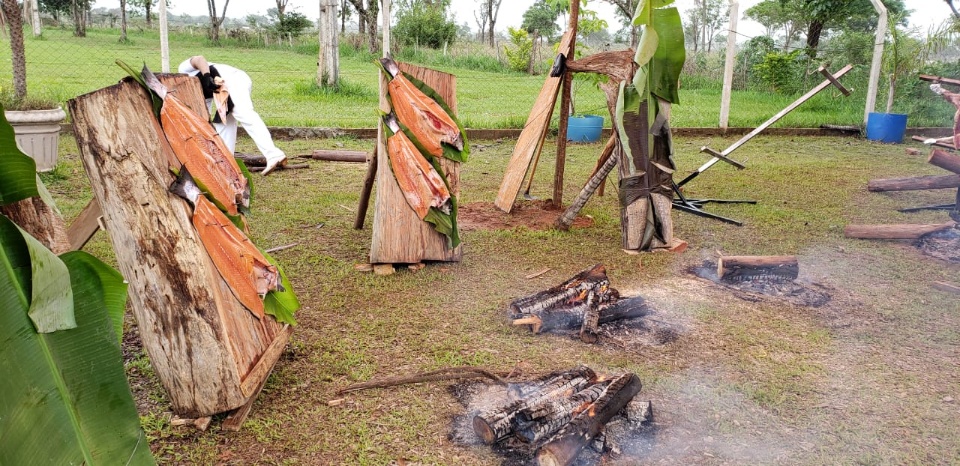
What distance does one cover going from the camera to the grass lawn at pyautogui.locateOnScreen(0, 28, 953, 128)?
1182 cm

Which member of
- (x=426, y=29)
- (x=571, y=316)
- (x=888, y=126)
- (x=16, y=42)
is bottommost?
(x=571, y=316)

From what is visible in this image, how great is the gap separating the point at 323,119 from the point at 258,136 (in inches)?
123

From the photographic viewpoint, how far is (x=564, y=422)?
2.84m

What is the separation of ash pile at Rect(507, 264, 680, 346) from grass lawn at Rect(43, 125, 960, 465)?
0.10 meters

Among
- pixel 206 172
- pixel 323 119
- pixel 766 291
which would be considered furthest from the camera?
pixel 323 119

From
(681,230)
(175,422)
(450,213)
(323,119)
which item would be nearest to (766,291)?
(681,230)

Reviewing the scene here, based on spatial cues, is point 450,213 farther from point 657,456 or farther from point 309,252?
point 657,456

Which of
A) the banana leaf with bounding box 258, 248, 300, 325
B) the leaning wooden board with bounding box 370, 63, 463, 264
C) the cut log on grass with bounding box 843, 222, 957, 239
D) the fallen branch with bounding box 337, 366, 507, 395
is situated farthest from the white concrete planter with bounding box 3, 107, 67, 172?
the cut log on grass with bounding box 843, 222, 957, 239

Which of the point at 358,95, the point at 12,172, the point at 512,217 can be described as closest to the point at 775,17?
the point at 358,95

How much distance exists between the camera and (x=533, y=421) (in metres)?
2.85

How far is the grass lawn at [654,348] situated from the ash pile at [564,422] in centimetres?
8

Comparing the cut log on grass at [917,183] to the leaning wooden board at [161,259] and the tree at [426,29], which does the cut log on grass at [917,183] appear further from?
the tree at [426,29]

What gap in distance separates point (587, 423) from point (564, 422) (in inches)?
3.9

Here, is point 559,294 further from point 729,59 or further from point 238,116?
point 729,59
